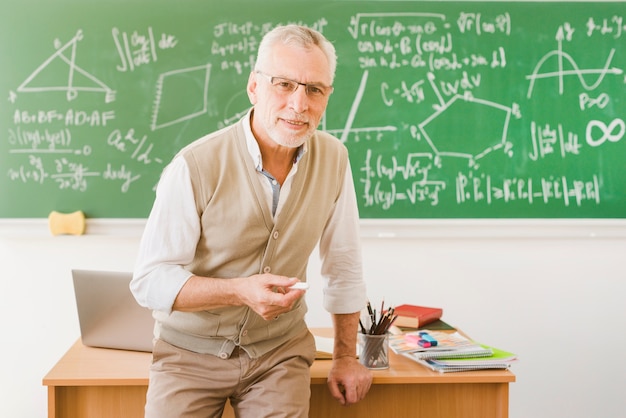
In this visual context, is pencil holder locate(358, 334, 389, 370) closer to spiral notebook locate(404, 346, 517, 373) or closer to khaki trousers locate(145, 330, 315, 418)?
spiral notebook locate(404, 346, 517, 373)

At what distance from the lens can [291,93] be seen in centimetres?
188

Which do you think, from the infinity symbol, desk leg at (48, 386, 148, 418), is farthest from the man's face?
the infinity symbol

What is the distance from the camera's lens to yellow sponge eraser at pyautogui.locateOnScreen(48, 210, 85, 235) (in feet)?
11.0

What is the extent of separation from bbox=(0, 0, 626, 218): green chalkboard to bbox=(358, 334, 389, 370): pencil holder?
58.5 inches

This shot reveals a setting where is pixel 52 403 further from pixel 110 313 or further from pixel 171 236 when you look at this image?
pixel 171 236

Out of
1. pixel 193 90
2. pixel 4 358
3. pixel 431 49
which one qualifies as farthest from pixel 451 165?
pixel 4 358

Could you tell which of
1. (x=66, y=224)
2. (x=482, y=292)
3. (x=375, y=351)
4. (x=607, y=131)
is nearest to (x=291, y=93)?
(x=375, y=351)

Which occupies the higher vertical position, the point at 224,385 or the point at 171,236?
the point at 171,236

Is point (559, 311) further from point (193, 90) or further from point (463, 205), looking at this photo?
point (193, 90)

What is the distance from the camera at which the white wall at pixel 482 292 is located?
3.47 metres

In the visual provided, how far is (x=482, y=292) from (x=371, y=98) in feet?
3.56

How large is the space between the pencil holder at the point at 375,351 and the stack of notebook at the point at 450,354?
9cm

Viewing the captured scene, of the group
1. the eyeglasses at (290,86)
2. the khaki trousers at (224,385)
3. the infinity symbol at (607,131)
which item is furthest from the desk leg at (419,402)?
the infinity symbol at (607,131)

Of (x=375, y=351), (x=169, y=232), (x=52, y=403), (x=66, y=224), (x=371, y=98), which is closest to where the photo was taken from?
(x=169, y=232)
